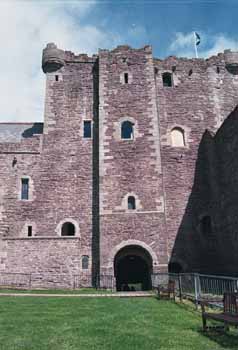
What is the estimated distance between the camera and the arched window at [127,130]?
24.4 m

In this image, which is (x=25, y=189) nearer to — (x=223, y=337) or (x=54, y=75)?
(x=54, y=75)

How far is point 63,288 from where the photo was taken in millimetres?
20203

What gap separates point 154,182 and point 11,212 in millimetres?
9415

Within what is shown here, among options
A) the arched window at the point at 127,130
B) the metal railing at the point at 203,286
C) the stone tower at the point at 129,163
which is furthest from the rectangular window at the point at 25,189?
the metal railing at the point at 203,286

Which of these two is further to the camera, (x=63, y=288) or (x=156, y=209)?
(x=156, y=209)

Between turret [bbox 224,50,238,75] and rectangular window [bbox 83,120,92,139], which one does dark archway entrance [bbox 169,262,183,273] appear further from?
turret [bbox 224,50,238,75]

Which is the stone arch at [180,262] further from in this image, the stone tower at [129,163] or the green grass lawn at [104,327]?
the green grass lawn at [104,327]

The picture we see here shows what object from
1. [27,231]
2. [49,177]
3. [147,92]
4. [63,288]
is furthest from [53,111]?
[63,288]

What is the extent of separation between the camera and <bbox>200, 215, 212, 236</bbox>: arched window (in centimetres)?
2334

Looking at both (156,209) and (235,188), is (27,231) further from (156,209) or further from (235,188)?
(235,188)


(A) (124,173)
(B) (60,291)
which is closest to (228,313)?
(B) (60,291)

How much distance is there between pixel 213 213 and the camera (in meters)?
23.5

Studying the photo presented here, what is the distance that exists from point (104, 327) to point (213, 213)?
15.7m

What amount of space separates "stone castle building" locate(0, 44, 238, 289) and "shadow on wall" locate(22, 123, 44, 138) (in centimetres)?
36
